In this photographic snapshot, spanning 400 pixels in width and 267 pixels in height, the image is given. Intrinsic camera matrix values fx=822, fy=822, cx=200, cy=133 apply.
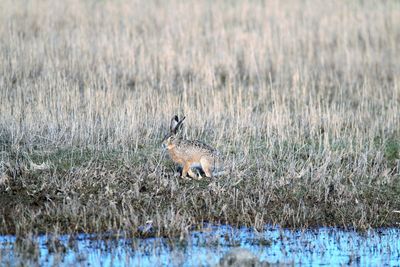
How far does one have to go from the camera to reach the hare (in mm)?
9406

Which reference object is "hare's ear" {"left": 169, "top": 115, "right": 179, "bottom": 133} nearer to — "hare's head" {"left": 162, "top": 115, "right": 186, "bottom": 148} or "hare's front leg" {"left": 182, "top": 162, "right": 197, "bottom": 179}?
"hare's head" {"left": 162, "top": 115, "right": 186, "bottom": 148}

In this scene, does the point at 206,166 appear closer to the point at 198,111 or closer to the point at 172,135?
the point at 172,135

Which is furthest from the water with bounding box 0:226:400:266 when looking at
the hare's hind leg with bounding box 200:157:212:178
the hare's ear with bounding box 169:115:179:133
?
the hare's ear with bounding box 169:115:179:133

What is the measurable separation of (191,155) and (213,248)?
2173 mm

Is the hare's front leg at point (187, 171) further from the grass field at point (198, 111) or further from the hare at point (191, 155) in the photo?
the grass field at point (198, 111)

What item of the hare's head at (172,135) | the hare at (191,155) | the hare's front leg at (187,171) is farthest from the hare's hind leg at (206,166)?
the hare's head at (172,135)

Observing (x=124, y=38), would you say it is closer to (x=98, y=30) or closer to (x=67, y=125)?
(x=98, y=30)

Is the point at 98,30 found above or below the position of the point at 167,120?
above

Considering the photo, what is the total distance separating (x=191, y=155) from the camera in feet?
30.8

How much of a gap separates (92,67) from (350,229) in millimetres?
7251

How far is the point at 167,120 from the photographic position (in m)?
11.6

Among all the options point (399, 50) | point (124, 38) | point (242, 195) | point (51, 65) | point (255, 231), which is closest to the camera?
point (255, 231)

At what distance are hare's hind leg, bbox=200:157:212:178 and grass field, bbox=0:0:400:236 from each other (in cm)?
18

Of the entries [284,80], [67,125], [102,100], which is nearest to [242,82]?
[284,80]
